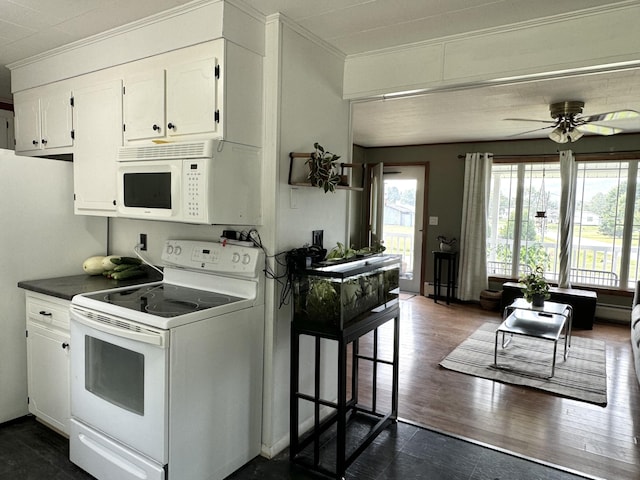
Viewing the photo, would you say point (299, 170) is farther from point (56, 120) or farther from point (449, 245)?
point (449, 245)

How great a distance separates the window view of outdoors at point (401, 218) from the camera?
7.12 meters

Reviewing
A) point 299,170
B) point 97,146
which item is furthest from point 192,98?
point 97,146

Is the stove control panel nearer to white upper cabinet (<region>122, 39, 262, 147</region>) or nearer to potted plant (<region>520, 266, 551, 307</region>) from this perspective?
white upper cabinet (<region>122, 39, 262, 147</region>)

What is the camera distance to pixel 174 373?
1915 mm

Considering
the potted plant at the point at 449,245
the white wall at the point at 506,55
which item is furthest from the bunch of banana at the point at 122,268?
the potted plant at the point at 449,245

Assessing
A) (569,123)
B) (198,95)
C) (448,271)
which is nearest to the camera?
(198,95)

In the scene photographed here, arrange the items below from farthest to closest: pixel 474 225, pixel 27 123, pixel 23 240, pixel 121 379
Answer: pixel 474 225, pixel 27 123, pixel 23 240, pixel 121 379

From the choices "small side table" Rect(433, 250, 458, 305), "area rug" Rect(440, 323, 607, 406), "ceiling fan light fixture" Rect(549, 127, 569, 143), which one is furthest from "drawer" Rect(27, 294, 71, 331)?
"small side table" Rect(433, 250, 458, 305)

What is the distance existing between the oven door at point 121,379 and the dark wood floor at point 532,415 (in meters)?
1.71

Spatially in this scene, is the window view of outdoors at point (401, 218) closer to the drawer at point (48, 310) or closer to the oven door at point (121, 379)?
the drawer at point (48, 310)

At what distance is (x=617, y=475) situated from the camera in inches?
93.3

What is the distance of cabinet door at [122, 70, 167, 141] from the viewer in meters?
2.38

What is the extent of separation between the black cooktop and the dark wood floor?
1.59 m

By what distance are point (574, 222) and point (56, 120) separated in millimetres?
6034
